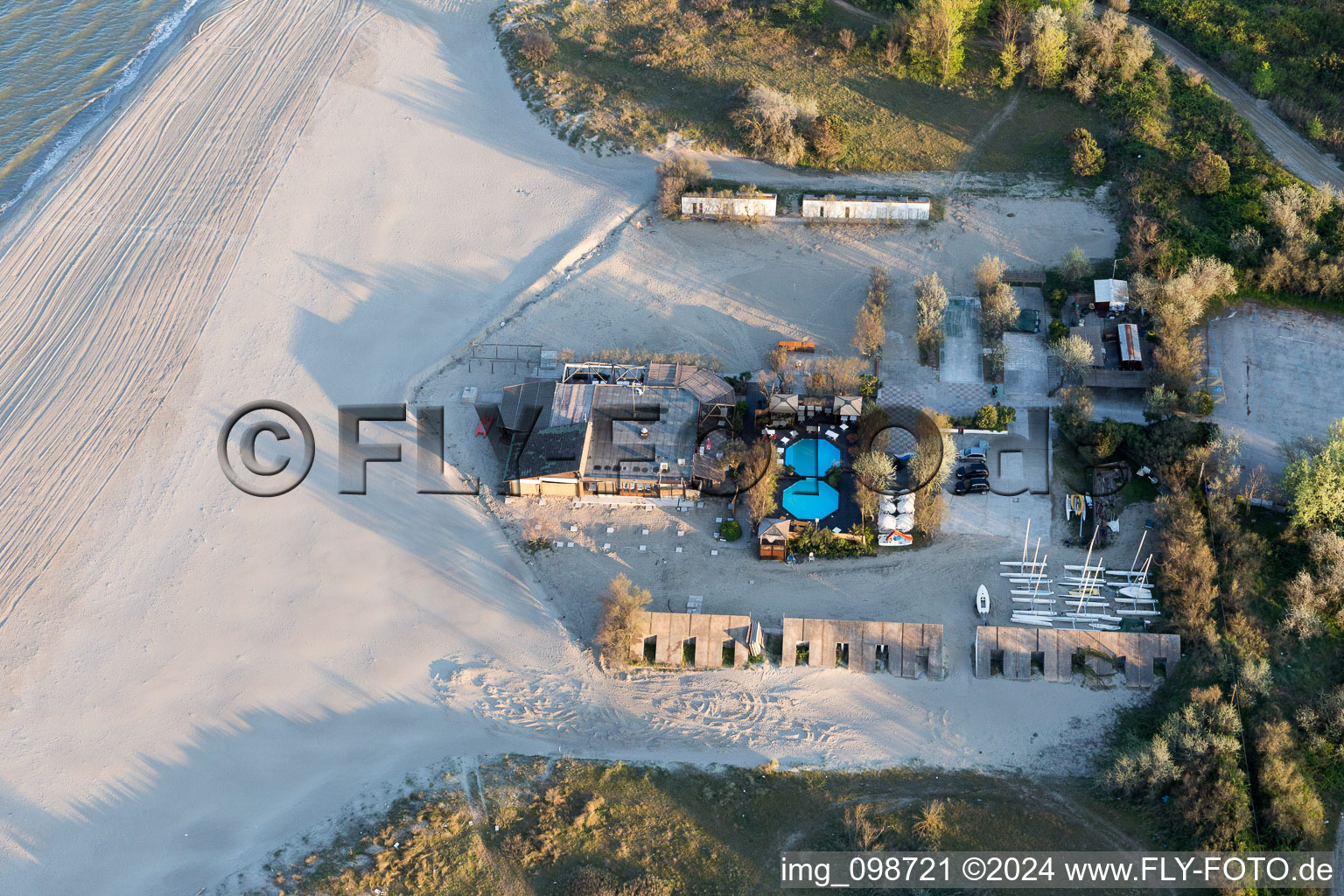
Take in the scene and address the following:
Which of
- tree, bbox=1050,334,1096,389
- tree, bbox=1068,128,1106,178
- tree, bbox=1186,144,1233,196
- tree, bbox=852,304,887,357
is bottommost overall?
tree, bbox=1050,334,1096,389

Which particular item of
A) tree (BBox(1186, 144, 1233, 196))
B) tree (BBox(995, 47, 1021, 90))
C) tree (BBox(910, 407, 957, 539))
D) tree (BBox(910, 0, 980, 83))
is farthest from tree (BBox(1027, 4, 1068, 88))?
tree (BBox(910, 407, 957, 539))

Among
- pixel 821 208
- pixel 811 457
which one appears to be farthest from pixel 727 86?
pixel 811 457

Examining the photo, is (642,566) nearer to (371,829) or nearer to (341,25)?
(371,829)

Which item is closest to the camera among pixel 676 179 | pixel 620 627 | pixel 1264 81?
pixel 620 627

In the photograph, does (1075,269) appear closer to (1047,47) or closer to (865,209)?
(865,209)

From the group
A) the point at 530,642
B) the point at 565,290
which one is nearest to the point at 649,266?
the point at 565,290

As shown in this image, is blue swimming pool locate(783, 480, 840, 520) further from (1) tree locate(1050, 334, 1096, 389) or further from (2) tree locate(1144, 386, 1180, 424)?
(2) tree locate(1144, 386, 1180, 424)
